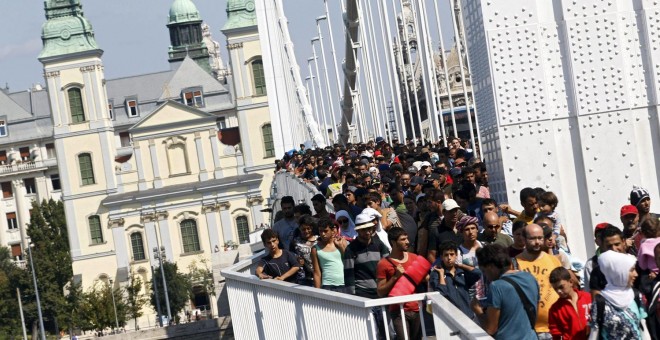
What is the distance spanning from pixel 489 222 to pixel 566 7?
2.29 metres

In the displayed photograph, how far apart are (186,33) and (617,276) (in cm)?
14034

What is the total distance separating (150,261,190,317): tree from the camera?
9825cm

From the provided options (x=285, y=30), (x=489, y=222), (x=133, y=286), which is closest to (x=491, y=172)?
(x=489, y=222)

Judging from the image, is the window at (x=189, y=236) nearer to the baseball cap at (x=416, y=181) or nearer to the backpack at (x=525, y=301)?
the baseball cap at (x=416, y=181)

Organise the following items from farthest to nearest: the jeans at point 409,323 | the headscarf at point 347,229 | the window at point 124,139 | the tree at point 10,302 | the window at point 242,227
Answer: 1. the window at point 124,139
2. the window at point 242,227
3. the tree at point 10,302
4. the headscarf at point 347,229
5. the jeans at point 409,323

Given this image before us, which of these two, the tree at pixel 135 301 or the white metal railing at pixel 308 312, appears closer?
the white metal railing at pixel 308 312

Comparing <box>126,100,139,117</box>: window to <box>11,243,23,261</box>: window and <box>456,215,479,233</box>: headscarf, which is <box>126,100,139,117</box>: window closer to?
<box>11,243,23,261</box>: window

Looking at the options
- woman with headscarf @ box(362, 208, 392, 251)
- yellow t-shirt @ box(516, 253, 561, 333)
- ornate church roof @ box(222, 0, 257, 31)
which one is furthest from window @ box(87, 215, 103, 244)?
yellow t-shirt @ box(516, 253, 561, 333)

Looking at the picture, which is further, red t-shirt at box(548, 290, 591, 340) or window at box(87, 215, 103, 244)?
window at box(87, 215, 103, 244)

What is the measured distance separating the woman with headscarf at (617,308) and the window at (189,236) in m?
103

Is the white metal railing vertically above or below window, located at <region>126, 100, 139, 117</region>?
below

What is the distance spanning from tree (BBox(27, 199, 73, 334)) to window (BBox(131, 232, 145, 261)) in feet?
13.0

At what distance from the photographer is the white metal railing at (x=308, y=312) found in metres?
9.67

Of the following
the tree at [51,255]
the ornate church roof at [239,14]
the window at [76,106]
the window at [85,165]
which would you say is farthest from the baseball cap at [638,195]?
the window at [85,165]
